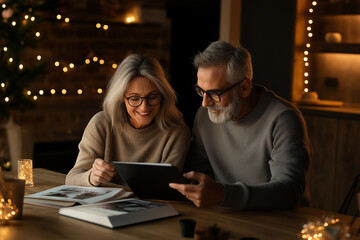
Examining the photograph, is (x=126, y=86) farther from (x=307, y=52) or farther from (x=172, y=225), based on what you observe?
(x=307, y=52)

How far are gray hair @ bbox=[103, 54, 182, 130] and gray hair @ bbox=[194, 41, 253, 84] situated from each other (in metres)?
0.23

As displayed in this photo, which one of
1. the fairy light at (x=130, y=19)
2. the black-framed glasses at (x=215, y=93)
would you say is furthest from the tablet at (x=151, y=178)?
the fairy light at (x=130, y=19)

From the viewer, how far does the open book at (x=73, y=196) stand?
229 centimetres

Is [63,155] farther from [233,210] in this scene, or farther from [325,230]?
[325,230]

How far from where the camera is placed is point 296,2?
16.0 ft

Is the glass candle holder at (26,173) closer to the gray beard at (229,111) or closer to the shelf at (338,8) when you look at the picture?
the gray beard at (229,111)

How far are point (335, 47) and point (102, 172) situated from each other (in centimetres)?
299

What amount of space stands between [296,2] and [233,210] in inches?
119

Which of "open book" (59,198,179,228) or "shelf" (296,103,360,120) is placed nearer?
"open book" (59,198,179,228)

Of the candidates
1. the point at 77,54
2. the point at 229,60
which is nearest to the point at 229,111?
the point at 229,60

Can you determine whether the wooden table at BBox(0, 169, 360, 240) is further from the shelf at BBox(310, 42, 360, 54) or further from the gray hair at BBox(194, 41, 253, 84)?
the shelf at BBox(310, 42, 360, 54)

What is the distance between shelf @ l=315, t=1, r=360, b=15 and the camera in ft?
15.9

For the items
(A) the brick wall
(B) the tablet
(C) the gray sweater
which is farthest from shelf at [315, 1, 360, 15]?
(B) the tablet

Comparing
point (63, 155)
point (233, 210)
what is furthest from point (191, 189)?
point (63, 155)
